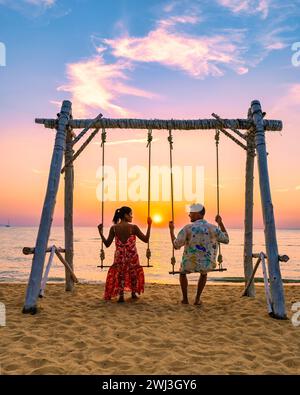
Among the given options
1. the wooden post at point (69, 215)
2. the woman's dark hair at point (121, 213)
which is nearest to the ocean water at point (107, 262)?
the wooden post at point (69, 215)

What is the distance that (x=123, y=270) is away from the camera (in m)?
7.24

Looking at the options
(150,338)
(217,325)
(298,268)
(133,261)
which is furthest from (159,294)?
(298,268)

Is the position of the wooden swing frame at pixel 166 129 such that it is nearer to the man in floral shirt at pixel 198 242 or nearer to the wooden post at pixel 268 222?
the wooden post at pixel 268 222

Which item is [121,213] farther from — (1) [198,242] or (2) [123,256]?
(1) [198,242]

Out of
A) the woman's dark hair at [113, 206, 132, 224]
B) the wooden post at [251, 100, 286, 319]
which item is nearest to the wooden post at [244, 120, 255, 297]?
the wooden post at [251, 100, 286, 319]

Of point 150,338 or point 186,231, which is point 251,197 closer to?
point 186,231

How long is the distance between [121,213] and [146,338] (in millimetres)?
2788

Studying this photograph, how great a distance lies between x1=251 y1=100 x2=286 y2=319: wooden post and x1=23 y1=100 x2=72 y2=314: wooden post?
344cm

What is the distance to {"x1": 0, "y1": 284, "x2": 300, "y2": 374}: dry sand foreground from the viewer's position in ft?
12.9

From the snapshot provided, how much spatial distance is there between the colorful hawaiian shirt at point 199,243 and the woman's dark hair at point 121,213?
Result: 42.1 inches

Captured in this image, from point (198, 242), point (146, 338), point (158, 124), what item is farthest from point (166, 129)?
point (146, 338)

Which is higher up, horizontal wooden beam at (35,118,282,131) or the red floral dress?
horizontal wooden beam at (35,118,282,131)

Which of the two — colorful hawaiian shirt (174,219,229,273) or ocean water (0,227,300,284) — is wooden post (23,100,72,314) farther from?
ocean water (0,227,300,284)

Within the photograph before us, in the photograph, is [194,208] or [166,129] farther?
[166,129]
